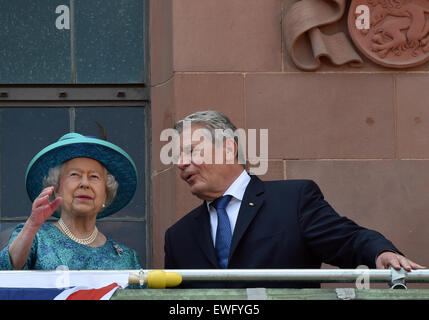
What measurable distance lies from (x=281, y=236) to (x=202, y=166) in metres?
0.57

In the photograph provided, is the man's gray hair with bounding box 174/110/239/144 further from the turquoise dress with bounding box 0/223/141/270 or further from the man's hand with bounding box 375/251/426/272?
the man's hand with bounding box 375/251/426/272

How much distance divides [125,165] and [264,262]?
3.07ft

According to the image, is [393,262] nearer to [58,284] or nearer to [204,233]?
[204,233]

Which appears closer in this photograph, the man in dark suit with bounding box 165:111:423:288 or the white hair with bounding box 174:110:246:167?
the man in dark suit with bounding box 165:111:423:288

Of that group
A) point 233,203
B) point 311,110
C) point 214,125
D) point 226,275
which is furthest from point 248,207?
point 311,110

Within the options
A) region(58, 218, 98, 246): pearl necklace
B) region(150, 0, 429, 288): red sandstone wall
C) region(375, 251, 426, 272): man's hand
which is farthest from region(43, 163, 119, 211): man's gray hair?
region(375, 251, 426, 272): man's hand

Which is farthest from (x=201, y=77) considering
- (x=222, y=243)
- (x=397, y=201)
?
(x=222, y=243)

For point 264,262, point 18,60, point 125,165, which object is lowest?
point 264,262

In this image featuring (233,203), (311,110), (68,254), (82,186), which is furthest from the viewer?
(311,110)

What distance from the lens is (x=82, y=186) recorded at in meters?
6.39

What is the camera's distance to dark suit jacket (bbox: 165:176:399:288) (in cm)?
622

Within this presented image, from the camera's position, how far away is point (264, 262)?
20.5 feet
